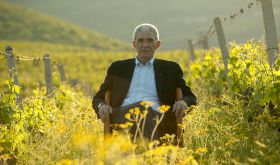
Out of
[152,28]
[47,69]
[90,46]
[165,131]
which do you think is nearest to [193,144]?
[165,131]

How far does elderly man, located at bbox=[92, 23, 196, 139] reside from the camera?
5.02 m

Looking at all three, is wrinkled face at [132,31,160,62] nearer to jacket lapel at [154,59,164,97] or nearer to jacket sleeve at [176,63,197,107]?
jacket lapel at [154,59,164,97]

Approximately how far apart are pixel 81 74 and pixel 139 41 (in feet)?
102

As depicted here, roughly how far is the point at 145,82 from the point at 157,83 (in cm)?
13

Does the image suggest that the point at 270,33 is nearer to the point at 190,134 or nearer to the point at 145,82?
the point at 190,134

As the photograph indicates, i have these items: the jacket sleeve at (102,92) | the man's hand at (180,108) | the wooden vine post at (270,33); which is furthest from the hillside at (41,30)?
the man's hand at (180,108)

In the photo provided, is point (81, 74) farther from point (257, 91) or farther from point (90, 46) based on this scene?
point (90, 46)

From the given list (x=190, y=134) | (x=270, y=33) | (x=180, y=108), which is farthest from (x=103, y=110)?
(x=270, y=33)

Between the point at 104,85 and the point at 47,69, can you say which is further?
the point at 47,69

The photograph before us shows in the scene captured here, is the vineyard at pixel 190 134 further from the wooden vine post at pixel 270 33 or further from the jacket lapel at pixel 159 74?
the jacket lapel at pixel 159 74

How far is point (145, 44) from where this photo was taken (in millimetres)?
5164

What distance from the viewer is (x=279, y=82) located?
4.92 metres

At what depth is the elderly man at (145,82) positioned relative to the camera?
502cm

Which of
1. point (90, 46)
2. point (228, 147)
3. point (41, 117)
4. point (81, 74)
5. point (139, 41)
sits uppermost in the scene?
point (90, 46)
